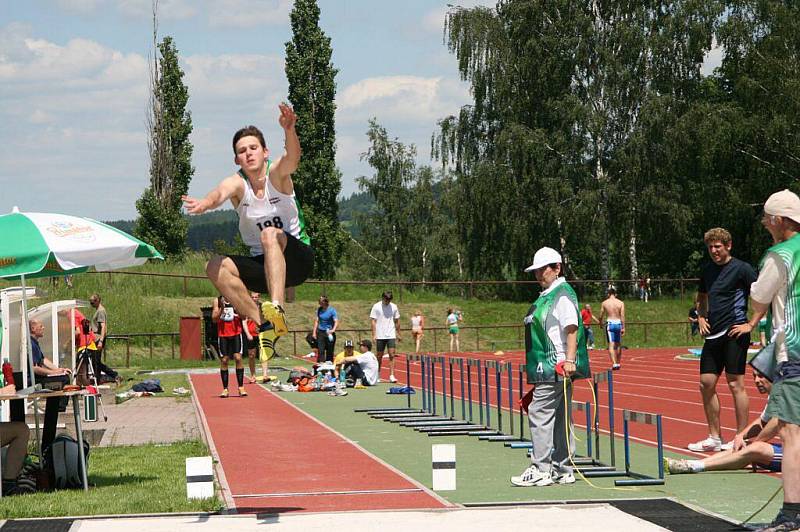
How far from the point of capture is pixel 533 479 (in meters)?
9.25

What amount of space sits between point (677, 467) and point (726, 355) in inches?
80.5

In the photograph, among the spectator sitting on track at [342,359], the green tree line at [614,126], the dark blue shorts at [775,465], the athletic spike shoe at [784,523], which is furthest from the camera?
the green tree line at [614,126]

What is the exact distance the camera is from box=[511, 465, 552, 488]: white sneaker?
9.23 metres

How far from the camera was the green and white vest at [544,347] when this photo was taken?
373 inches

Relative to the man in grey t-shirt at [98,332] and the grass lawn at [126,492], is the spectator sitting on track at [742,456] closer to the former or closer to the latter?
the grass lawn at [126,492]

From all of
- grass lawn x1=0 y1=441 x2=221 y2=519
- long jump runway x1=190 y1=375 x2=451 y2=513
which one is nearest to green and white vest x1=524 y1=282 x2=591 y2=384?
long jump runway x1=190 y1=375 x2=451 y2=513

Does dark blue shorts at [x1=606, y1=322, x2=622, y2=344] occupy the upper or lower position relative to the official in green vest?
lower

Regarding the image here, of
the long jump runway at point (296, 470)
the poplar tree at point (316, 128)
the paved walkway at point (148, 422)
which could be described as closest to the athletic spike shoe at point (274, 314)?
the long jump runway at point (296, 470)

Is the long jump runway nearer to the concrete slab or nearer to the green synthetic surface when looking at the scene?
the green synthetic surface

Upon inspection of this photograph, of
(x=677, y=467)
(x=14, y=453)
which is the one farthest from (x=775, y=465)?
(x=14, y=453)

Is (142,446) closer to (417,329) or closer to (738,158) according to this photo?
(417,329)

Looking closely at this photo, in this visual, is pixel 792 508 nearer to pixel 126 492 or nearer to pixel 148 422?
pixel 126 492

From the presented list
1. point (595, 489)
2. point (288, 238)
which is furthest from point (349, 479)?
point (288, 238)

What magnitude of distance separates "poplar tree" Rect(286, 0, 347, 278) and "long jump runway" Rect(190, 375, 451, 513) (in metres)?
36.4
